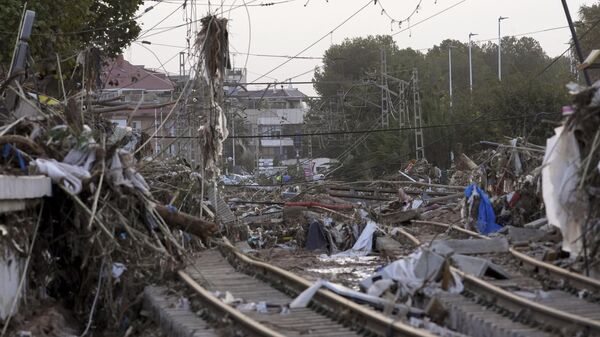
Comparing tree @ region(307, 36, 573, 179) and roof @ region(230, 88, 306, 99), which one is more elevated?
roof @ region(230, 88, 306, 99)

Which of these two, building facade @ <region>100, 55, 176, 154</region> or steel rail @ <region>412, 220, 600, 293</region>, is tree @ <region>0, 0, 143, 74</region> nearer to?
building facade @ <region>100, 55, 176, 154</region>

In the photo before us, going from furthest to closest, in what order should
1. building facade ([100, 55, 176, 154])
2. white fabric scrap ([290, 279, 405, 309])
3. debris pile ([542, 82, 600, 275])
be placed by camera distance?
building facade ([100, 55, 176, 154])
white fabric scrap ([290, 279, 405, 309])
debris pile ([542, 82, 600, 275])

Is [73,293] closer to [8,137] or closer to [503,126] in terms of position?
[8,137]

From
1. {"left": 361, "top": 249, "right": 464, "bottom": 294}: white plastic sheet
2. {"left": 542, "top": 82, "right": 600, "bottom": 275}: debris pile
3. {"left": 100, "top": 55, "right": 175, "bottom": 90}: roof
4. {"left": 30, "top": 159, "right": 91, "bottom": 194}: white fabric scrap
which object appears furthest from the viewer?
{"left": 100, "top": 55, "right": 175, "bottom": 90}: roof

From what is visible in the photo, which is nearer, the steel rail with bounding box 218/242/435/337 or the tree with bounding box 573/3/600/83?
the steel rail with bounding box 218/242/435/337

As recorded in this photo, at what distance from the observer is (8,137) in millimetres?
12633

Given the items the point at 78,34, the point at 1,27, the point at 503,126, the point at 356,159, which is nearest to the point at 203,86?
the point at 1,27

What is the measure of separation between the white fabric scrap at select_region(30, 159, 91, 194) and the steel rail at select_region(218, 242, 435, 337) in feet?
10.5

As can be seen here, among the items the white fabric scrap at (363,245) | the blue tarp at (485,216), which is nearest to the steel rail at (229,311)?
the white fabric scrap at (363,245)

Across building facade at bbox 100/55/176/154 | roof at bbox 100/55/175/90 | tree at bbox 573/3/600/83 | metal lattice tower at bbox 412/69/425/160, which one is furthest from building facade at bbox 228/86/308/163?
tree at bbox 573/3/600/83

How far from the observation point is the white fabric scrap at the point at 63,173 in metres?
12.5

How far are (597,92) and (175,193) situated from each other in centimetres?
991

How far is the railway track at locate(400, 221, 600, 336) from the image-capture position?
10258mm

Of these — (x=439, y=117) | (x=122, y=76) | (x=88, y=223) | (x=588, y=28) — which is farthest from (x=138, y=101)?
(x=439, y=117)
